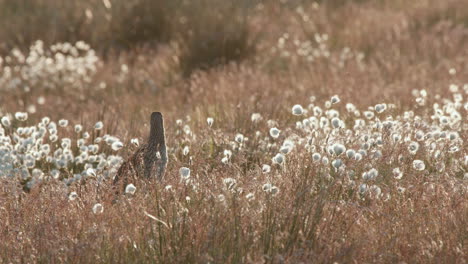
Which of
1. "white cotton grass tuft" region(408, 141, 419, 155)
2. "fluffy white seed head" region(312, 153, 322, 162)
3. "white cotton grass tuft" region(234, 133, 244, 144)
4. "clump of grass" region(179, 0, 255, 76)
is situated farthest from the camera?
"clump of grass" region(179, 0, 255, 76)

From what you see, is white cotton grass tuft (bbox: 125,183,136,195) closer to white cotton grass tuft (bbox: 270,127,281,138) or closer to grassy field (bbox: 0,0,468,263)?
grassy field (bbox: 0,0,468,263)

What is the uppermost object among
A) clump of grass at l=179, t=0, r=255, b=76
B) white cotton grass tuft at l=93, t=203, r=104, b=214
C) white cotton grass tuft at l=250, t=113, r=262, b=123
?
clump of grass at l=179, t=0, r=255, b=76

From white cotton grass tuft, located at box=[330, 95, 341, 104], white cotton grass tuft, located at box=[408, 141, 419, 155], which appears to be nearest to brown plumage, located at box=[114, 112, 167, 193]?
white cotton grass tuft, located at box=[330, 95, 341, 104]

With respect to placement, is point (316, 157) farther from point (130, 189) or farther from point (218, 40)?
point (218, 40)

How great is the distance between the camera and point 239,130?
6281 mm

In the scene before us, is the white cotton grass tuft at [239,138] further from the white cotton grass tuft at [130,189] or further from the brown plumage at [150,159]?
the white cotton grass tuft at [130,189]

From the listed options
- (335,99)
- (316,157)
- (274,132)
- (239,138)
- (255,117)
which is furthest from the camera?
(255,117)

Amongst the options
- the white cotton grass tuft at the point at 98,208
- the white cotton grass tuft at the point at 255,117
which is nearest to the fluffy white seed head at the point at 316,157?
the white cotton grass tuft at the point at 98,208

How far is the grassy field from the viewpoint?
12.5ft

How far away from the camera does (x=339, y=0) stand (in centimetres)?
1333

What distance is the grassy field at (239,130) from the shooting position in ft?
12.5

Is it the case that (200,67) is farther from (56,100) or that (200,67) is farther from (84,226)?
(84,226)

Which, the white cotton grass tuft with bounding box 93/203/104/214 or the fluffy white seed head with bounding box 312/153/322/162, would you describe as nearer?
the white cotton grass tuft with bounding box 93/203/104/214

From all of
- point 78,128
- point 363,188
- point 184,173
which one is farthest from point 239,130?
point 363,188
